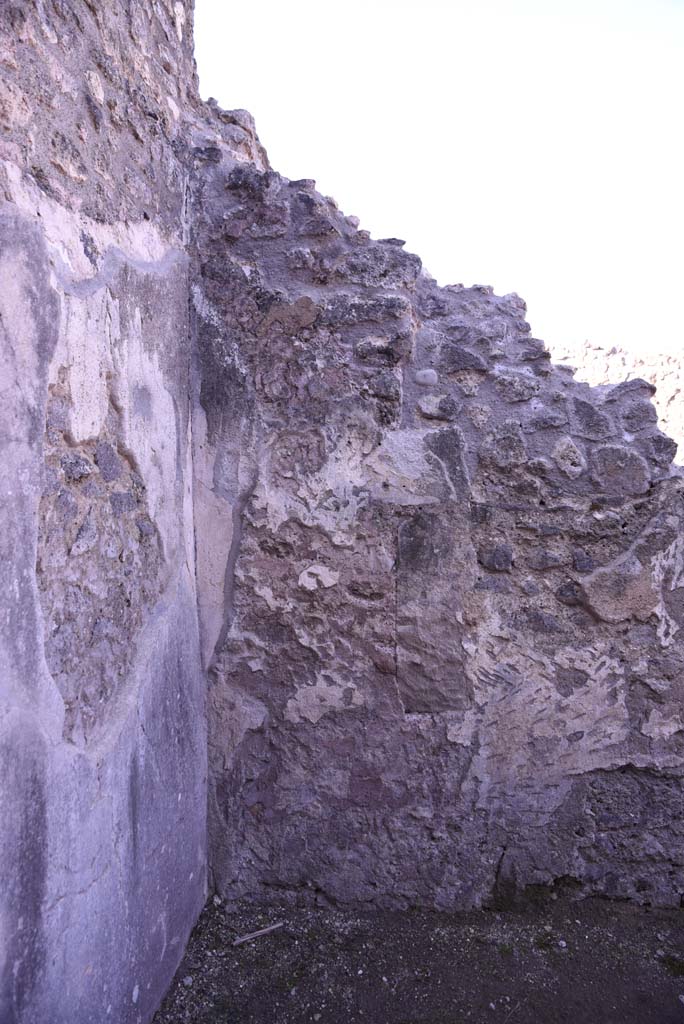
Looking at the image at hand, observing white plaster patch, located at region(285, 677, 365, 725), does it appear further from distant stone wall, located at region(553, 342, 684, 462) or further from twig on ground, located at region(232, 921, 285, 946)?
distant stone wall, located at region(553, 342, 684, 462)

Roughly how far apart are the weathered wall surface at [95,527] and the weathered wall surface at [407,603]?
167 mm

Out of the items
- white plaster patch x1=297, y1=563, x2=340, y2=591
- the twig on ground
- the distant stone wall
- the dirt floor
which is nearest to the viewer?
the dirt floor

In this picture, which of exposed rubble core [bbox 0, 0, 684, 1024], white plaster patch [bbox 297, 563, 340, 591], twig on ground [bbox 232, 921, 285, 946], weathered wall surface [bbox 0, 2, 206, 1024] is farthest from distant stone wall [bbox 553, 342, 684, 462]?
twig on ground [bbox 232, 921, 285, 946]

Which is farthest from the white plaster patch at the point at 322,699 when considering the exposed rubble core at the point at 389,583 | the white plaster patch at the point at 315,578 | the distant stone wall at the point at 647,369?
the distant stone wall at the point at 647,369

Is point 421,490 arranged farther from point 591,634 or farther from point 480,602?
point 591,634

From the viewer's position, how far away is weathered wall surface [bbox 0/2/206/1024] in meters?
1.41

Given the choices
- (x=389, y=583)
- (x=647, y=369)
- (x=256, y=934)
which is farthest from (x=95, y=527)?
(x=647, y=369)

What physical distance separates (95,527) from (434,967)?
1491 millimetres

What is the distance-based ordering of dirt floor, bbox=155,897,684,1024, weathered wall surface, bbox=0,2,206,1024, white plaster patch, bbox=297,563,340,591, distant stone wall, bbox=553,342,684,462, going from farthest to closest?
distant stone wall, bbox=553,342,684,462 < white plaster patch, bbox=297,563,340,591 < dirt floor, bbox=155,897,684,1024 < weathered wall surface, bbox=0,2,206,1024

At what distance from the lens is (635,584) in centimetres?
234

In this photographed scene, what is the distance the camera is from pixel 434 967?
2.20m

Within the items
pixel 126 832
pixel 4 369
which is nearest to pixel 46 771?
pixel 126 832

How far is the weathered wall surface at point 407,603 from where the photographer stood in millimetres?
2355

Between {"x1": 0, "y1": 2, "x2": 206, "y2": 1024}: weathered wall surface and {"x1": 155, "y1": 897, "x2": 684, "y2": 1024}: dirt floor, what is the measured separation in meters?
0.14
